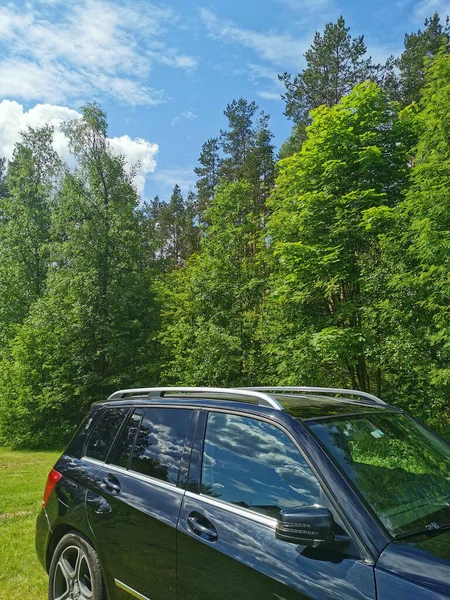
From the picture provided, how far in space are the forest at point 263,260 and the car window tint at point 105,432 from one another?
303 inches

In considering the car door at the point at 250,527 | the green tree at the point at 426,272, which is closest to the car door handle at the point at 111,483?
the car door at the point at 250,527

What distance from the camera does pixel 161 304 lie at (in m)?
23.4

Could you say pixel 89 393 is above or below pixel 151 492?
below

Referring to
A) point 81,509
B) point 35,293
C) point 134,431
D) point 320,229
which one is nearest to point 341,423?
point 134,431

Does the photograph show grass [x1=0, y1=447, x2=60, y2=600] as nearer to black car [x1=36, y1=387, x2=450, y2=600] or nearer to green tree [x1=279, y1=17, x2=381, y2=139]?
black car [x1=36, y1=387, x2=450, y2=600]

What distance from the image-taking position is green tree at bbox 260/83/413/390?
12672mm

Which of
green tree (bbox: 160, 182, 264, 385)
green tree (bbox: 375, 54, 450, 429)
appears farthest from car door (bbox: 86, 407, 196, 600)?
green tree (bbox: 160, 182, 264, 385)

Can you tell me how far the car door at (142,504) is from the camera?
2.66 meters

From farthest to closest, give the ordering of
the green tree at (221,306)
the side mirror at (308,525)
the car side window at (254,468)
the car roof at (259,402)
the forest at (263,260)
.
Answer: the green tree at (221,306)
the forest at (263,260)
the car roof at (259,402)
the car side window at (254,468)
the side mirror at (308,525)

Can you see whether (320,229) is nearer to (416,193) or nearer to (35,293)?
(416,193)

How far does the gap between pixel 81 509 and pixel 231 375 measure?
589 inches

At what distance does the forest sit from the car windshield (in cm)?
729

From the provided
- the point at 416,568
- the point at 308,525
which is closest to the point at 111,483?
the point at 308,525

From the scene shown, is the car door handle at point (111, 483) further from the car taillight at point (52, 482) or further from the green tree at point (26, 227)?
the green tree at point (26, 227)
